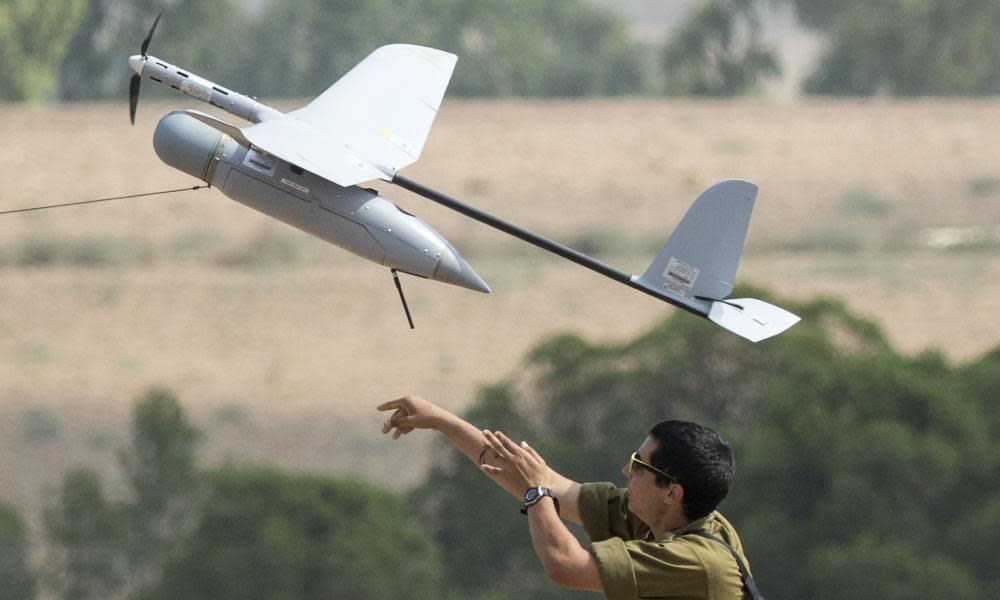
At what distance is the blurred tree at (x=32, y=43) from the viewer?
13462 centimetres

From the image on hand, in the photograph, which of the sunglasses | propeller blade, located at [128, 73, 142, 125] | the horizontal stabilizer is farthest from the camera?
propeller blade, located at [128, 73, 142, 125]

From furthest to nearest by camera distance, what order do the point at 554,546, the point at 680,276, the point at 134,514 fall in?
the point at 134,514, the point at 680,276, the point at 554,546

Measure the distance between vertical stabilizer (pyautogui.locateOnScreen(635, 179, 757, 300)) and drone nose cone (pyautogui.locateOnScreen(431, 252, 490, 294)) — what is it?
4.33 ft

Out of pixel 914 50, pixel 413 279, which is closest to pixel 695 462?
pixel 413 279

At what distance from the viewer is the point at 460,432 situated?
42.5ft

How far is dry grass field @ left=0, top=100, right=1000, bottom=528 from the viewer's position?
292ft

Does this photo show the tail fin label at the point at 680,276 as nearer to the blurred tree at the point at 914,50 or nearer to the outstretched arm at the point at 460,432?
the outstretched arm at the point at 460,432

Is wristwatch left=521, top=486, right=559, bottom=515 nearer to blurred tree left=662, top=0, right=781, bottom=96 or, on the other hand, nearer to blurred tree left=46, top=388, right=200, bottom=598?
blurred tree left=46, top=388, right=200, bottom=598

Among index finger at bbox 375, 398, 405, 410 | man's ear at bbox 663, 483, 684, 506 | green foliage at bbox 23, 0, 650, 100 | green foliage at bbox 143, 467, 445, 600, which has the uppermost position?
man's ear at bbox 663, 483, 684, 506

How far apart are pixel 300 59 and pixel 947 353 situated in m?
85.0

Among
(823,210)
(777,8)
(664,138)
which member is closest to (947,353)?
(823,210)

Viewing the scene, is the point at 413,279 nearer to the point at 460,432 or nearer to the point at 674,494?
the point at 460,432

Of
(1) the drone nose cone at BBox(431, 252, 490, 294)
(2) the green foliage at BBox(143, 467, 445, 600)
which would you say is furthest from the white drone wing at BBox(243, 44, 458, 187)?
(2) the green foliage at BBox(143, 467, 445, 600)

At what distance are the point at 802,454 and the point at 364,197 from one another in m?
59.6
